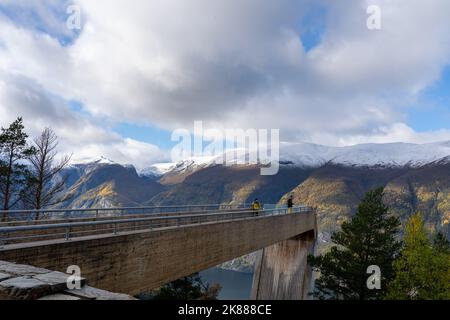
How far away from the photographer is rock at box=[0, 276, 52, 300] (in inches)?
157

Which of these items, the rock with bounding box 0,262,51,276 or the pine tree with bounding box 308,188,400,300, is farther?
the pine tree with bounding box 308,188,400,300

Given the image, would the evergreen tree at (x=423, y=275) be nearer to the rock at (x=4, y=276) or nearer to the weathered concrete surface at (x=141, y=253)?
the weathered concrete surface at (x=141, y=253)

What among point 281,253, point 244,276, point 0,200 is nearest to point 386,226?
point 281,253

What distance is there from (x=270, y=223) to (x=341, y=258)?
30.2ft

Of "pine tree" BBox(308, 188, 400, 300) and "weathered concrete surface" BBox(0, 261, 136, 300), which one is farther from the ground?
"weathered concrete surface" BBox(0, 261, 136, 300)

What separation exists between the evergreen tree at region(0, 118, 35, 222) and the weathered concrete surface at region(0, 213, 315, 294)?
17.1 m

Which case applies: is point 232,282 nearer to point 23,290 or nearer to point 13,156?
point 13,156

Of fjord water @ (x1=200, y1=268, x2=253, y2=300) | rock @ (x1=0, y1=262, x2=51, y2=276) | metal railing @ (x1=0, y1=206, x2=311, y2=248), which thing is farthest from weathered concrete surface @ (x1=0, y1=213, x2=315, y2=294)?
fjord water @ (x1=200, y1=268, x2=253, y2=300)

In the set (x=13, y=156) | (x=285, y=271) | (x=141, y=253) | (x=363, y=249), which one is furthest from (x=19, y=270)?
(x=285, y=271)

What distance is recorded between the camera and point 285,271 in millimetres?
32594

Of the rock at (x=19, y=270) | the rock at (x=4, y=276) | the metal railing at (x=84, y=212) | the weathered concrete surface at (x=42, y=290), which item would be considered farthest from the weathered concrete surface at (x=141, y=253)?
the metal railing at (x=84, y=212)

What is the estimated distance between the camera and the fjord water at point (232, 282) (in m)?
124

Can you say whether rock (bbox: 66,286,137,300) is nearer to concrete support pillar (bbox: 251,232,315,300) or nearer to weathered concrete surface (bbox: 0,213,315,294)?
weathered concrete surface (bbox: 0,213,315,294)
